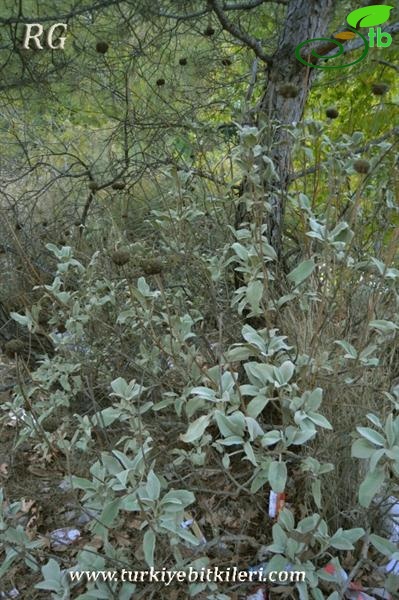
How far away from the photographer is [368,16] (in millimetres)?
1981

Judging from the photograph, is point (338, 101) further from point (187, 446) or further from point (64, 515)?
point (64, 515)

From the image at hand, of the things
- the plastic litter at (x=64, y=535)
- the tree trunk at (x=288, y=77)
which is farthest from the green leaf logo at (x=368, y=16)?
the plastic litter at (x=64, y=535)

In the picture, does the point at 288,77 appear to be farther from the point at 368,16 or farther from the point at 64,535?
the point at 64,535

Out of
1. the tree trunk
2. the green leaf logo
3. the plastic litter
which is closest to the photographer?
the plastic litter

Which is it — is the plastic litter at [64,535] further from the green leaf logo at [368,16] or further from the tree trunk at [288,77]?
the green leaf logo at [368,16]

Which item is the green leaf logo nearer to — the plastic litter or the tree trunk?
the tree trunk

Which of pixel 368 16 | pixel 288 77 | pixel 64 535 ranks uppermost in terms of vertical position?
pixel 368 16

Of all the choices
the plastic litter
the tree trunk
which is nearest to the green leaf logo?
the tree trunk

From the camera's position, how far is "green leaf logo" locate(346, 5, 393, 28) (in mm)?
1908

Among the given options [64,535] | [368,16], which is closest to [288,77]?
[368,16]

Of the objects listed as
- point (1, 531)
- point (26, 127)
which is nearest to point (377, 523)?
point (1, 531)

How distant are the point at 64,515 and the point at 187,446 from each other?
531 mm

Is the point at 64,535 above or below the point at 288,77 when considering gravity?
below

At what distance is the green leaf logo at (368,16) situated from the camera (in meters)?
1.91
